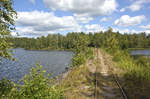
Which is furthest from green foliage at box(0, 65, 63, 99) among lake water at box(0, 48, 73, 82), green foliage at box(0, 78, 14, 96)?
lake water at box(0, 48, 73, 82)

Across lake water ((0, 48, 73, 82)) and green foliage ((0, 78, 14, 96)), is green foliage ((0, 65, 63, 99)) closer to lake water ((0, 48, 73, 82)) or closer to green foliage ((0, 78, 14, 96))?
green foliage ((0, 78, 14, 96))

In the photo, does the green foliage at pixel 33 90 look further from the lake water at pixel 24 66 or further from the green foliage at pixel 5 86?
the lake water at pixel 24 66

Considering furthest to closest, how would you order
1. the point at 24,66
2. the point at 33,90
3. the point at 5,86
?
the point at 24,66, the point at 5,86, the point at 33,90

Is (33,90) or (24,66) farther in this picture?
(24,66)

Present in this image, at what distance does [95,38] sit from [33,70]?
97048 millimetres

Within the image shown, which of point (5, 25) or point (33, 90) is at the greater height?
point (5, 25)

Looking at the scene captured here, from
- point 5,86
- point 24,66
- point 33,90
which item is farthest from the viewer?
point 24,66

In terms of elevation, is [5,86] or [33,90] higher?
[33,90]

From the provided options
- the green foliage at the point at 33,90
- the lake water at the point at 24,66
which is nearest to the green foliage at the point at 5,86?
the green foliage at the point at 33,90

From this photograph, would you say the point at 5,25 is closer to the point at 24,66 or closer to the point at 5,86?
the point at 5,86

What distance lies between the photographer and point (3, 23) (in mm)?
5977

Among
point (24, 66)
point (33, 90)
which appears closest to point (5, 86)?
point (33, 90)

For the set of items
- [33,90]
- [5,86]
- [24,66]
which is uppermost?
[33,90]

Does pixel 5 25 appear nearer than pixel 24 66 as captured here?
Yes
